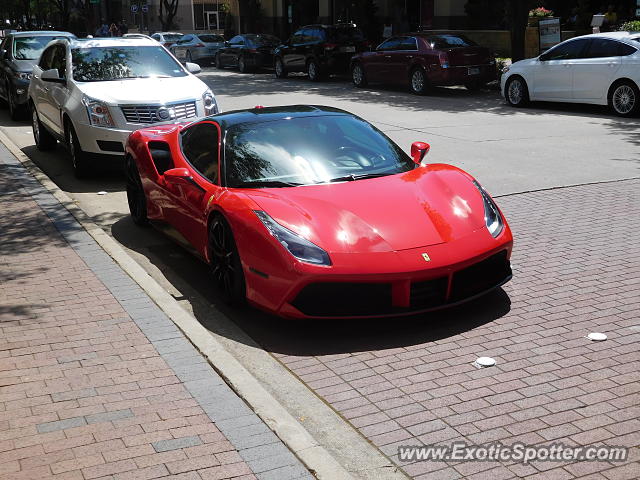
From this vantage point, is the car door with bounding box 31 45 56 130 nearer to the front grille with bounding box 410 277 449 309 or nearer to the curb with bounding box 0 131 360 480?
the curb with bounding box 0 131 360 480

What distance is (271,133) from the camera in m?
6.90

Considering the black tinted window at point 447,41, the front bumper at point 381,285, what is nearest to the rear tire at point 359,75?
the black tinted window at point 447,41

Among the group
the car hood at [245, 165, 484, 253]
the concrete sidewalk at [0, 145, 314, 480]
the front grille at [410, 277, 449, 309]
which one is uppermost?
the car hood at [245, 165, 484, 253]

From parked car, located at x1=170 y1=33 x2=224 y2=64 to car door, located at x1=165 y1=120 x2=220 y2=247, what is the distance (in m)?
31.5

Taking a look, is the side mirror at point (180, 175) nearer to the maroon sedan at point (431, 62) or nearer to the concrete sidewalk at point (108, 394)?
the concrete sidewalk at point (108, 394)

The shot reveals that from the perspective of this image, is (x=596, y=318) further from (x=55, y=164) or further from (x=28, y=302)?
(x=55, y=164)

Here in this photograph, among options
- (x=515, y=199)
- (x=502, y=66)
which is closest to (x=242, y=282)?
(x=515, y=199)

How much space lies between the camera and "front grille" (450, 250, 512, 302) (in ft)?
18.9

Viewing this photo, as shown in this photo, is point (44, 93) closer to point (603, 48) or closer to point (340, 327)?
point (340, 327)

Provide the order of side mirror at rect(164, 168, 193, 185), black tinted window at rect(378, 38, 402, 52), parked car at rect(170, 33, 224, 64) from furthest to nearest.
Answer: parked car at rect(170, 33, 224, 64) < black tinted window at rect(378, 38, 402, 52) < side mirror at rect(164, 168, 193, 185)

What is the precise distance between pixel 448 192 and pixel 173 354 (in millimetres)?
2390

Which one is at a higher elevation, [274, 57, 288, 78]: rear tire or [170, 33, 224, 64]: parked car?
[170, 33, 224, 64]: parked car

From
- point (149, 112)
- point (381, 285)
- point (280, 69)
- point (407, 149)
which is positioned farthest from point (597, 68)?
point (280, 69)

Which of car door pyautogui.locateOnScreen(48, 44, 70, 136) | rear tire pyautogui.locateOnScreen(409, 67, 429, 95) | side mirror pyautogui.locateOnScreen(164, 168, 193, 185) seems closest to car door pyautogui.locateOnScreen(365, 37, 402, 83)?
rear tire pyautogui.locateOnScreen(409, 67, 429, 95)
